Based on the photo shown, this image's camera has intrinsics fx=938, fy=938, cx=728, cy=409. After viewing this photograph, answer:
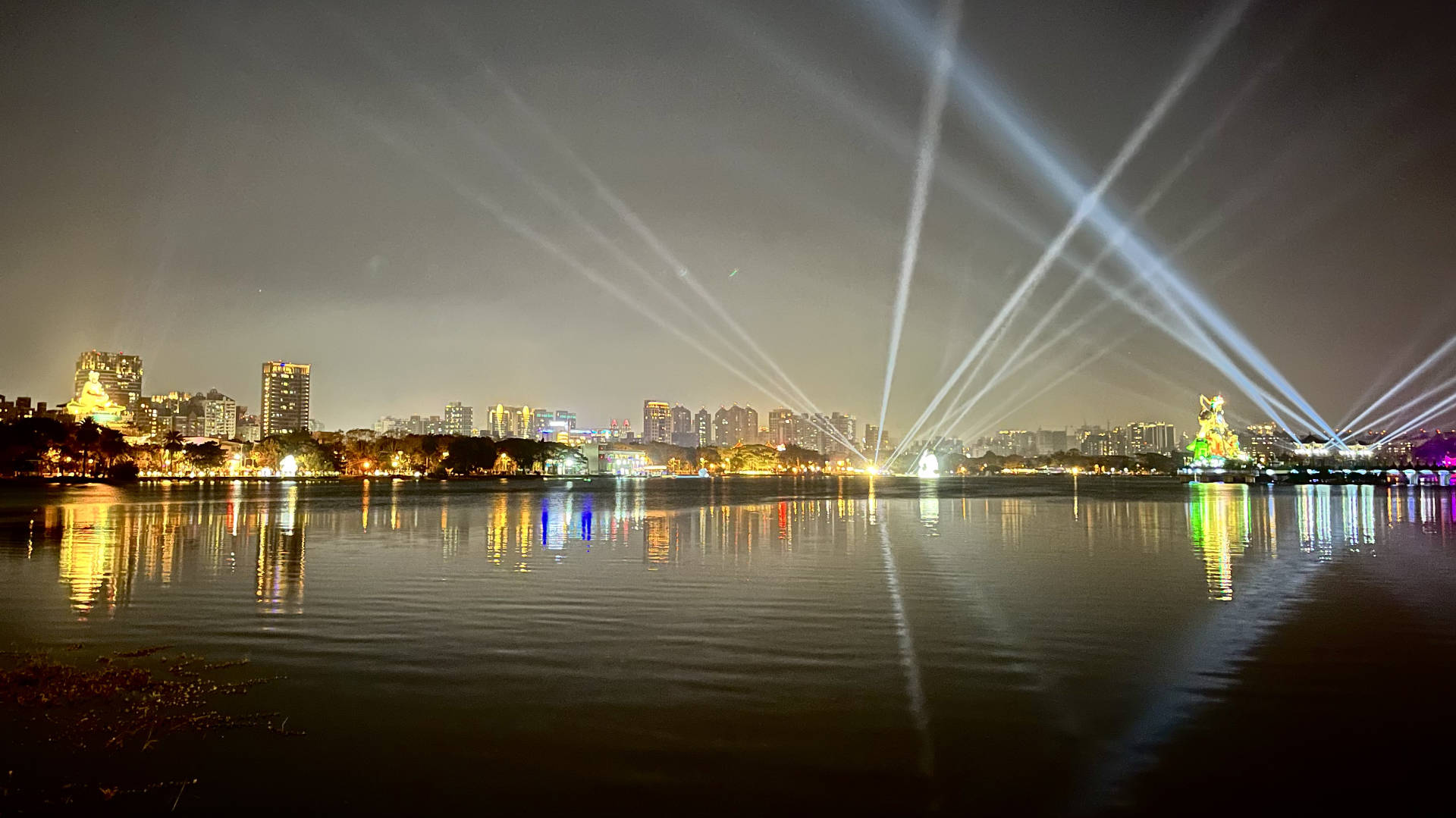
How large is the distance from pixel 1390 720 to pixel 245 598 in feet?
56.3

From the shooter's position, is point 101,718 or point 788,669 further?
point 788,669

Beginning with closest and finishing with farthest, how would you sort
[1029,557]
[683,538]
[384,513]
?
[1029,557], [683,538], [384,513]

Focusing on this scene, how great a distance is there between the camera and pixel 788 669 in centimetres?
1131

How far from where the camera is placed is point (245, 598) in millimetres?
17047

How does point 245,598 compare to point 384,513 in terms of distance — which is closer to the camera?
point 245,598

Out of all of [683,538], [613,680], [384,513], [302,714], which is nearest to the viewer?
[302,714]

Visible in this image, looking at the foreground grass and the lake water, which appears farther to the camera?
the lake water

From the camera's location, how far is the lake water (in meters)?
7.35

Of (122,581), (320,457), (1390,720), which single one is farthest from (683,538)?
(320,457)

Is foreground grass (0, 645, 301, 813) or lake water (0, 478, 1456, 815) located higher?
foreground grass (0, 645, 301, 813)

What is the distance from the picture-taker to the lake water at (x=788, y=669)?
735 centimetres

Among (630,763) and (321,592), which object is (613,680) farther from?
(321,592)

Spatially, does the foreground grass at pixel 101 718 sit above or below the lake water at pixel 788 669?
above

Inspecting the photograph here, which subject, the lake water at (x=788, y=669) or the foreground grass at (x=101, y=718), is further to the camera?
the lake water at (x=788, y=669)
